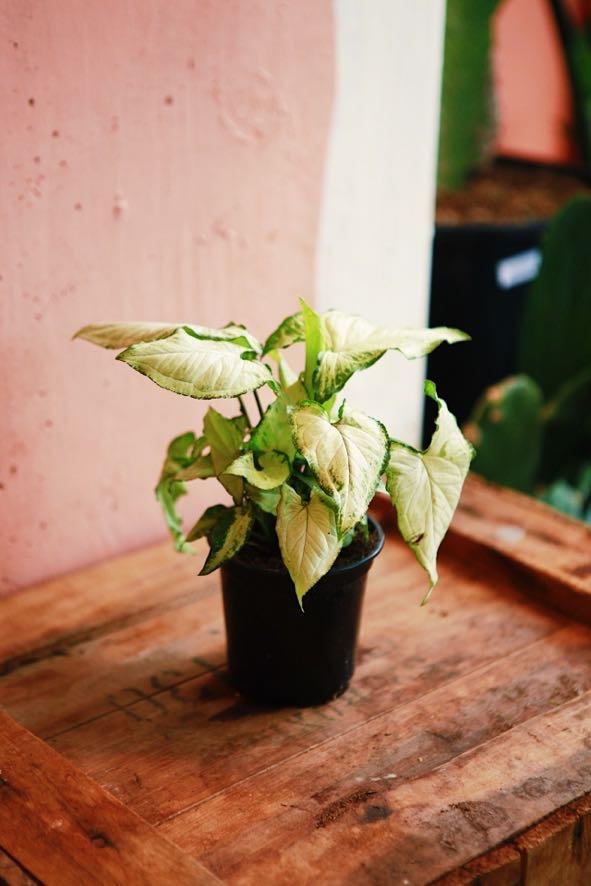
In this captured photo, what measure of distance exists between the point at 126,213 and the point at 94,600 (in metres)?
0.51

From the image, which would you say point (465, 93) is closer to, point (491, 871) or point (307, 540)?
point (307, 540)

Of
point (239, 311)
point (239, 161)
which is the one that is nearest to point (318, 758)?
point (239, 311)

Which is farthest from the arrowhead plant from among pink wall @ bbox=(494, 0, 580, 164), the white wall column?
pink wall @ bbox=(494, 0, 580, 164)

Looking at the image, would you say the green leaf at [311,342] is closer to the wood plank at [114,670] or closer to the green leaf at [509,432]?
the wood plank at [114,670]

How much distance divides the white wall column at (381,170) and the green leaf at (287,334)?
0.42 m

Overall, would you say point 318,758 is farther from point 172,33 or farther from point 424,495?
point 172,33

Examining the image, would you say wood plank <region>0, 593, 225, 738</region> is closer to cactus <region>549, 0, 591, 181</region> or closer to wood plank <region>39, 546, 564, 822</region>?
wood plank <region>39, 546, 564, 822</region>

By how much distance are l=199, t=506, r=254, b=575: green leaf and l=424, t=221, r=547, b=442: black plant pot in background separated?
54.5 inches

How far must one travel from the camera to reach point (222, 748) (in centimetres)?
100

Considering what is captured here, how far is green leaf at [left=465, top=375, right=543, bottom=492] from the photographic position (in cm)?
182

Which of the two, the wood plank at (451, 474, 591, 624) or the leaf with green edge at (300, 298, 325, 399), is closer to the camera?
the leaf with green edge at (300, 298, 325, 399)

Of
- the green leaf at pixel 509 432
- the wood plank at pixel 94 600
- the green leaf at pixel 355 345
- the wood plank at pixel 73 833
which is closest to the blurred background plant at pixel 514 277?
the green leaf at pixel 509 432

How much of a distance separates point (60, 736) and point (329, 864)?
337 mm

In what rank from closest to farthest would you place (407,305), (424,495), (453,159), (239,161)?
(424,495)
(239,161)
(407,305)
(453,159)
